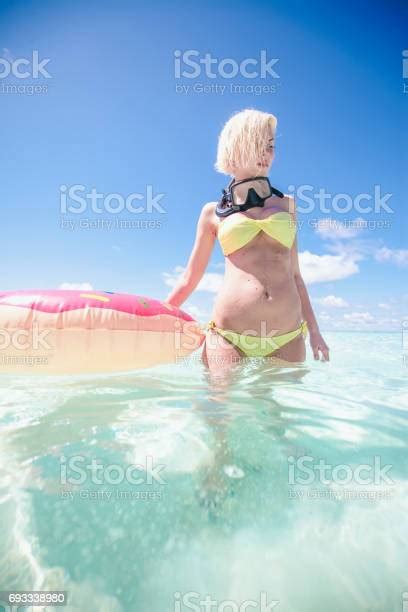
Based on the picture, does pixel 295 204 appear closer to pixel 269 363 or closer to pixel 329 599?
pixel 269 363

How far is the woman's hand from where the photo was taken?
8.77 feet

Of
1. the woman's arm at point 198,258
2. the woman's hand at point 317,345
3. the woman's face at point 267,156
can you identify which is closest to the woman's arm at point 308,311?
the woman's hand at point 317,345

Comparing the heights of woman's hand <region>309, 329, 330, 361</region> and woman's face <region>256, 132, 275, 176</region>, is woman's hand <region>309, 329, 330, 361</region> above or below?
below

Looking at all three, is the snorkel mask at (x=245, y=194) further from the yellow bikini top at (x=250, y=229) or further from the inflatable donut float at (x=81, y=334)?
the inflatable donut float at (x=81, y=334)

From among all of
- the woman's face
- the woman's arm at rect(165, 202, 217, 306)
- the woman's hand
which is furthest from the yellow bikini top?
the woman's hand

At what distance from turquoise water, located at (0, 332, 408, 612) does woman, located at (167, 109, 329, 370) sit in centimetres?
44

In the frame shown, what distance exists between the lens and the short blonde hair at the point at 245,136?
247 cm

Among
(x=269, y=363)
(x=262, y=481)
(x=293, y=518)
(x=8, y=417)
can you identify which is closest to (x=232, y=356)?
(x=269, y=363)

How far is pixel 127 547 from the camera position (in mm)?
1073

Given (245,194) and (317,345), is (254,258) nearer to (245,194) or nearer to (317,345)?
(245,194)

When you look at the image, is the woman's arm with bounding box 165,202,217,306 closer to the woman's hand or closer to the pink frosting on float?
the pink frosting on float

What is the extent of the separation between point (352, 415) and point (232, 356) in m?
0.80

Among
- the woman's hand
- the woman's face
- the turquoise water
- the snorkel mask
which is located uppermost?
the woman's face

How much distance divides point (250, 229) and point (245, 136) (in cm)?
70
